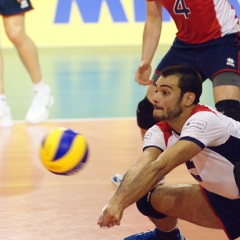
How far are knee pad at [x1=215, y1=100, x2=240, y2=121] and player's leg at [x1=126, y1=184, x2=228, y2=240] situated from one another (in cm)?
54

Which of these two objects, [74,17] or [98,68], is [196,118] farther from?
[74,17]

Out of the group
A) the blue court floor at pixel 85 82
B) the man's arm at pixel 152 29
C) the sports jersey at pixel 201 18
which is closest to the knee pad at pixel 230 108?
the sports jersey at pixel 201 18

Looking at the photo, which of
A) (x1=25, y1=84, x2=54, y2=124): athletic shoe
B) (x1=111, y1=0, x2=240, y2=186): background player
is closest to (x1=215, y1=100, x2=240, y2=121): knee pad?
(x1=111, y1=0, x2=240, y2=186): background player

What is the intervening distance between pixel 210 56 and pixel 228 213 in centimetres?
137

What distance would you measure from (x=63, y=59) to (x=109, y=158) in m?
5.74

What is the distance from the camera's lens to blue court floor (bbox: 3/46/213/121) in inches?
289

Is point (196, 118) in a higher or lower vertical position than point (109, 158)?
higher

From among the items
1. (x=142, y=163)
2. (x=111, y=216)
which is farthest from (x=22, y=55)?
(x=111, y=216)

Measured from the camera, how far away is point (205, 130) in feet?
9.87

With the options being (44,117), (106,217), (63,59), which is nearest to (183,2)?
(106,217)

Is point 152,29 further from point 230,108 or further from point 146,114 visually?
point 230,108

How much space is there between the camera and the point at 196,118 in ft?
10.0

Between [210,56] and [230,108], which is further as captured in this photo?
[210,56]

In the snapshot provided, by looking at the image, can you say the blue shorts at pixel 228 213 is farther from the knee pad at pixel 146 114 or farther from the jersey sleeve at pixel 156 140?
the knee pad at pixel 146 114
